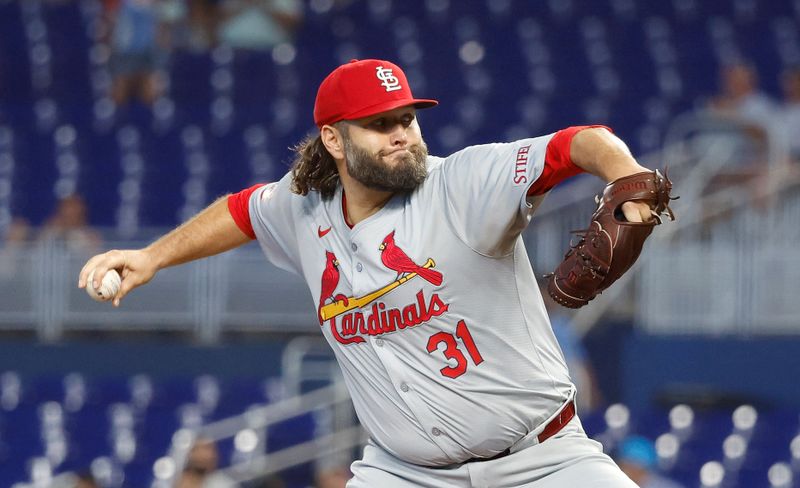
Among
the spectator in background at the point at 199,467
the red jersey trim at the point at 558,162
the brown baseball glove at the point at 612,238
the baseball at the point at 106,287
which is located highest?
the red jersey trim at the point at 558,162

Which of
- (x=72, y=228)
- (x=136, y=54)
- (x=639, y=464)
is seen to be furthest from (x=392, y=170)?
(x=136, y=54)

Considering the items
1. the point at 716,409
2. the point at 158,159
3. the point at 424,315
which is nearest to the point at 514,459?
the point at 424,315

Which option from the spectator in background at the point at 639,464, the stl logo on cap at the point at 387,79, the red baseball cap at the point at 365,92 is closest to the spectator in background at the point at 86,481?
the spectator in background at the point at 639,464

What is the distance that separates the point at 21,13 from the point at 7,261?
536 cm

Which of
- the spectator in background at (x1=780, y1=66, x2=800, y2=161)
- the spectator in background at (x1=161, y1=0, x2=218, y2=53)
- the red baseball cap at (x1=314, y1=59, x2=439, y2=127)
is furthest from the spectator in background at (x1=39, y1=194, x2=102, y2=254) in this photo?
the red baseball cap at (x1=314, y1=59, x2=439, y2=127)

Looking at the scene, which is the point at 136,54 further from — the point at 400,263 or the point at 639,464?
the point at 400,263

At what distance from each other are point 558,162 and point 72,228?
7558 mm

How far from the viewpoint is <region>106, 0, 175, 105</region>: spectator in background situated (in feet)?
42.5

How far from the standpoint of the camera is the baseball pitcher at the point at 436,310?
12.5 feet

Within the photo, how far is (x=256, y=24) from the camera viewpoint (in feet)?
45.4

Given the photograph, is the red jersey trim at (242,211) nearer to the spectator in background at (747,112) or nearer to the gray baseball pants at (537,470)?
the gray baseball pants at (537,470)

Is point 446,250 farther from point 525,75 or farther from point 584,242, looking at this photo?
point 525,75

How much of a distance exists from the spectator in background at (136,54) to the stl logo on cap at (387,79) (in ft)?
30.4

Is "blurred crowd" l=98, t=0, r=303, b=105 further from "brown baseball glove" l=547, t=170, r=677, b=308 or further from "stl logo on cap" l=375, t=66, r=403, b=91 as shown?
"brown baseball glove" l=547, t=170, r=677, b=308
